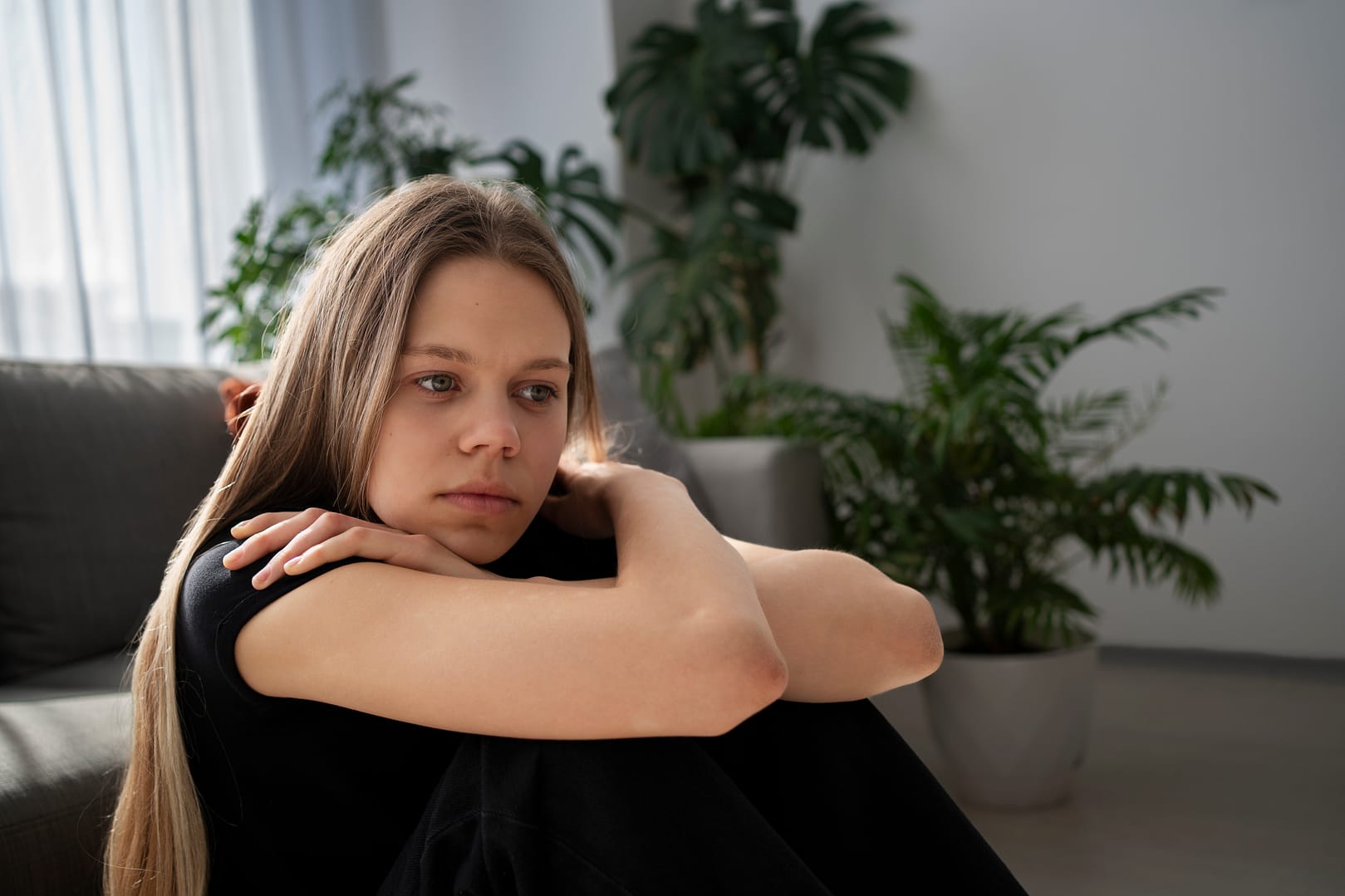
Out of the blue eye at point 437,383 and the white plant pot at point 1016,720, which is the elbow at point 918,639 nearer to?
the blue eye at point 437,383

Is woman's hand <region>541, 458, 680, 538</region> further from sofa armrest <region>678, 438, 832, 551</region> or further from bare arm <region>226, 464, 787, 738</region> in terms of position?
sofa armrest <region>678, 438, 832, 551</region>

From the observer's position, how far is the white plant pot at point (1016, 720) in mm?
1866

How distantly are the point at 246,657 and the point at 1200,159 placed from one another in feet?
9.04

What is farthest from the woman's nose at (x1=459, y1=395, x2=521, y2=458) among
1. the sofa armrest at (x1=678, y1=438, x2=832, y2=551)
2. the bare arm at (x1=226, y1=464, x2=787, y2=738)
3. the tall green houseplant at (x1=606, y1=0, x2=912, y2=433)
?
the tall green houseplant at (x1=606, y1=0, x2=912, y2=433)

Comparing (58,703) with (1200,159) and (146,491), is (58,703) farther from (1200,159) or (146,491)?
(1200,159)

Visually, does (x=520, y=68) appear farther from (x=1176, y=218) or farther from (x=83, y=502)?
(x=83, y=502)

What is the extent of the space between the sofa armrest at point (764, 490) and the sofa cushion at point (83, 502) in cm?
91

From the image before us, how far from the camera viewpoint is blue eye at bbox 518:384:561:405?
92cm

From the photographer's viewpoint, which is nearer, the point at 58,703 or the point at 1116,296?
the point at 58,703

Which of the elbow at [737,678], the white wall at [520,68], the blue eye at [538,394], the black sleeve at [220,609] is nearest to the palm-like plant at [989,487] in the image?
the blue eye at [538,394]

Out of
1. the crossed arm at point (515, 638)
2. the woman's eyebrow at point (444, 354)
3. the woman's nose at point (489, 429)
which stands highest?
the woman's eyebrow at point (444, 354)

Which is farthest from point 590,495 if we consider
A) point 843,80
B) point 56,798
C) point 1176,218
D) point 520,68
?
point 520,68

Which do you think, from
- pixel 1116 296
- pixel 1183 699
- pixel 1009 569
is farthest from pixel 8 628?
pixel 1116 296

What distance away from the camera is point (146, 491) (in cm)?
160
